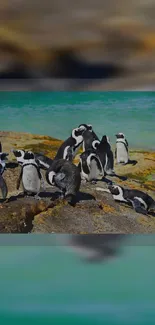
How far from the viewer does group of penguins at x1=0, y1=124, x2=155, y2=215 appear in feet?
11.5

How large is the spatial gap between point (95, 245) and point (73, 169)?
480 mm

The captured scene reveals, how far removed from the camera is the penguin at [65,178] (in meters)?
3.51

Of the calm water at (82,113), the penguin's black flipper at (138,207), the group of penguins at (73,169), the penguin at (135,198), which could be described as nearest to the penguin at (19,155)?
the group of penguins at (73,169)

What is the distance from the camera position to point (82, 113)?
3557 mm

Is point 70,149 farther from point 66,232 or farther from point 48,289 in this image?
point 48,289

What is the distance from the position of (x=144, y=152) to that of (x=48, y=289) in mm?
1001

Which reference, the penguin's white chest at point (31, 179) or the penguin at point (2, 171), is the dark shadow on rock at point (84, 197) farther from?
the penguin at point (2, 171)

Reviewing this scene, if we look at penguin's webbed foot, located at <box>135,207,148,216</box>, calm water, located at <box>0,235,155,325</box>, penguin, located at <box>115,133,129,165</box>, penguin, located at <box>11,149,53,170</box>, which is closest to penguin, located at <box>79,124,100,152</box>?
penguin, located at <box>115,133,129,165</box>

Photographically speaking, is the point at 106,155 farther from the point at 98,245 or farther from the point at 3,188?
the point at 3,188

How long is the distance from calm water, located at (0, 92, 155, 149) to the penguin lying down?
0.93 feet
